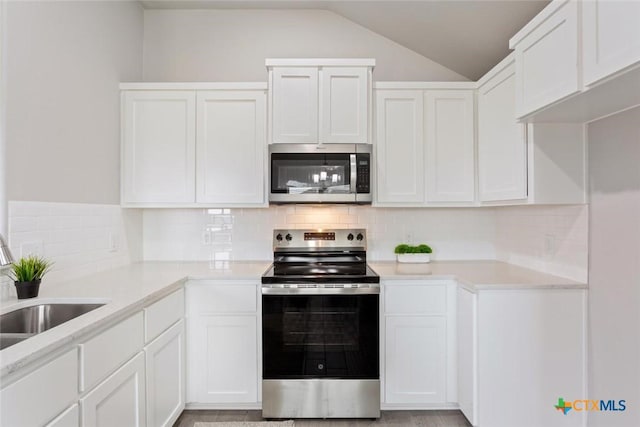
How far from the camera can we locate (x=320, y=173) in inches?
106

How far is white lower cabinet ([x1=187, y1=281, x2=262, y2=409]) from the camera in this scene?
2.45m

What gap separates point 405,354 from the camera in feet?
8.02

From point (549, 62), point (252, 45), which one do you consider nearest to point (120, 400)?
point (549, 62)

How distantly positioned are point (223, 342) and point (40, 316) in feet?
3.47

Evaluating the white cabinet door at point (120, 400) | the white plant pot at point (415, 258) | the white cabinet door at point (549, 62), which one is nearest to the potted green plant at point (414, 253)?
the white plant pot at point (415, 258)

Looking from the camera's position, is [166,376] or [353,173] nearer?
[166,376]

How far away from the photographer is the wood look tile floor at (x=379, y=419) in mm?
2371

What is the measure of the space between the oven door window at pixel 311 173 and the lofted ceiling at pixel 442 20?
45.2 inches

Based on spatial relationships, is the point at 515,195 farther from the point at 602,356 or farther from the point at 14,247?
the point at 14,247

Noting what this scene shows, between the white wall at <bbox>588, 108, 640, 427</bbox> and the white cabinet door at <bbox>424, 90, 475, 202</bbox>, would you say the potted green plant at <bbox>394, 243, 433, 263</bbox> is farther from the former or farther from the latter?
the white wall at <bbox>588, 108, 640, 427</bbox>

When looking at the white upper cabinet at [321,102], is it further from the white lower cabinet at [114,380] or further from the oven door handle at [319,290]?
the white lower cabinet at [114,380]

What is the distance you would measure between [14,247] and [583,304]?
9.68 feet

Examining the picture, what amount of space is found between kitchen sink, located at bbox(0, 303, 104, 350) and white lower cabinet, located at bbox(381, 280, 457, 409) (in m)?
1.65

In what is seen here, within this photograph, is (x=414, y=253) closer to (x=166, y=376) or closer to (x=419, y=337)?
(x=419, y=337)
